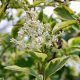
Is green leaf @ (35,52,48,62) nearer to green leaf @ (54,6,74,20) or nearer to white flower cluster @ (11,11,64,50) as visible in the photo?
white flower cluster @ (11,11,64,50)

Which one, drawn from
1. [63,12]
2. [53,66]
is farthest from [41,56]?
[63,12]

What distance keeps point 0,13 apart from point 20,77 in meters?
0.42

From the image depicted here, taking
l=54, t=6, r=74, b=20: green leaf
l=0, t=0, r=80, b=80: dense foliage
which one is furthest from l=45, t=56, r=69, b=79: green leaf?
l=54, t=6, r=74, b=20: green leaf

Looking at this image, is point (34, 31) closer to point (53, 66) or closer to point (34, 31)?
point (34, 31)

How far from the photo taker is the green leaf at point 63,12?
3.40 feet

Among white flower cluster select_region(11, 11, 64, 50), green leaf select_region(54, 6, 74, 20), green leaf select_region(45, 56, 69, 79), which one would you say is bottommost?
green leaf select_region(45, 56, 69, 79)

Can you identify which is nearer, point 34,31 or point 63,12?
point 34,31

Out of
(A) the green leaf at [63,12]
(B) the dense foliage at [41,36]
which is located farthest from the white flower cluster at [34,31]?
(A) the green leaf at [63,12]

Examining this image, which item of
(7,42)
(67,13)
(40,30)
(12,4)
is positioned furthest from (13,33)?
(40,30)

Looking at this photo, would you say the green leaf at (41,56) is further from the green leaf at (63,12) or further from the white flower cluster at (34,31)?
the green leaf at (63,12)

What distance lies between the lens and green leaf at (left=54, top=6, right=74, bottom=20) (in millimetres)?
1037

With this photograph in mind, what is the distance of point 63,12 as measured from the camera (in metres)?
1.05

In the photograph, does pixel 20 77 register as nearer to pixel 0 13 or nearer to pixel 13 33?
pixel 13 33

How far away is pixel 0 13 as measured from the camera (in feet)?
3.44
